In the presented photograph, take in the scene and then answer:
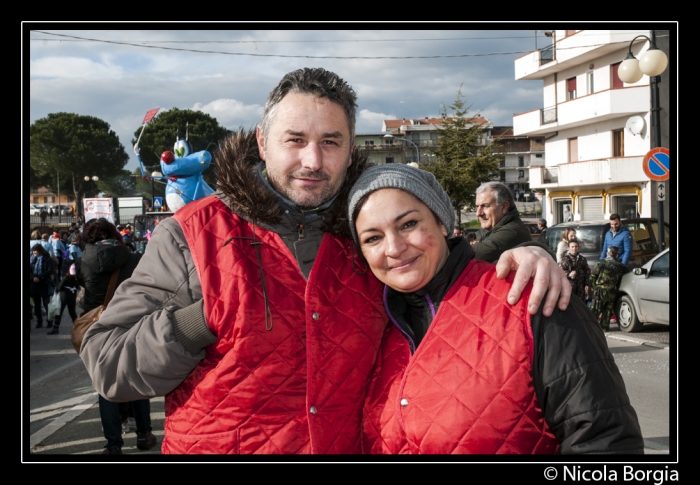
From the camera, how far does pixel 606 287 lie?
10.3 meters

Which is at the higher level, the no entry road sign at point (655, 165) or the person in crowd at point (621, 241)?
the no entry road sign at point (655, 165)

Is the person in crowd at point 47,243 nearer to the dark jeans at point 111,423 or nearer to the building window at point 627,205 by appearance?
the dark jeans at point 111,423

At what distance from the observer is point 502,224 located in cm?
552

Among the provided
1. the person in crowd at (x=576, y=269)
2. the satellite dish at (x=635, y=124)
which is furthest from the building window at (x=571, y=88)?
the person in crowd at (x=576, y=269)

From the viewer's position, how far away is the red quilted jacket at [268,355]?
5.88 ft

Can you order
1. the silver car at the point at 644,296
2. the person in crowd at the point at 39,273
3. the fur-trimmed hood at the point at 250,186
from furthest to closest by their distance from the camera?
the person in crowd at the point at 39,273 → the silver car at the point at 644,296 → the fur-trimmed hood at the point at 250,186

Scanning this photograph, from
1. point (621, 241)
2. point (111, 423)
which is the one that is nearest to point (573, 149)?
point (621, 241)

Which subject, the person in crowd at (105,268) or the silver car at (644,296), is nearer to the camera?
the person in crowd at (105,268)

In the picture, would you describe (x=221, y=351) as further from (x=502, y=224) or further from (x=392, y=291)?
(x=502, y=224)

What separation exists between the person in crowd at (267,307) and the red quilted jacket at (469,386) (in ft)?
0.32

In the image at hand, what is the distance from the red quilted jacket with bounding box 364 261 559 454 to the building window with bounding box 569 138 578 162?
33.3m

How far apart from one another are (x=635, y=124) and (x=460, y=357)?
29168 millimetres
